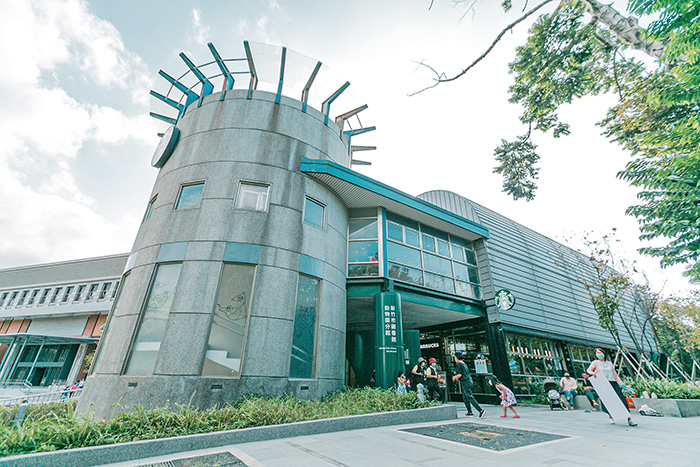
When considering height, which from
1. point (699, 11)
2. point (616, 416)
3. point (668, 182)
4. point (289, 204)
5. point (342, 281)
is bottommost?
point (616, 416)

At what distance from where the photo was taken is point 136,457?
476 centimetres

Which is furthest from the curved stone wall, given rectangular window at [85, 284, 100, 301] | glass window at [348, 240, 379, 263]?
rectangular window at [85, 284, 100, 301]

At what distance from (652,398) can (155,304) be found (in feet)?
54.0

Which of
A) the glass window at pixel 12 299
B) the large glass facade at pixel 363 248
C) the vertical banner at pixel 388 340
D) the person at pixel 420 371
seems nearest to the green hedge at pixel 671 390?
the person at pixel 420 371

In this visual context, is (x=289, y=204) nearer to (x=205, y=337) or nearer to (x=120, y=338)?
(x=205, y=337)

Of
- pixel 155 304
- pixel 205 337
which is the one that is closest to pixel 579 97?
pixel 205 337

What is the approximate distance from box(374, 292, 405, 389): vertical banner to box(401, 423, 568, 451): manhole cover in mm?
3739

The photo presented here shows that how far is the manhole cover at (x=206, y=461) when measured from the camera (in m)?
4.18

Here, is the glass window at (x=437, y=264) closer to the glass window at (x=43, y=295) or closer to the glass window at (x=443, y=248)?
the glass window at (x=443, y=248)

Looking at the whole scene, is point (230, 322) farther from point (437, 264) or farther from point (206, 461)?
point (437, 264)

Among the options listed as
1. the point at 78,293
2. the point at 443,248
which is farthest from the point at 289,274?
the point at 78,293

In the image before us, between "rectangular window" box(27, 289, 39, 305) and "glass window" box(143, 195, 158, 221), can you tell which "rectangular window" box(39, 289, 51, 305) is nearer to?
"rectangular window" box(27, 289, 39, 305)

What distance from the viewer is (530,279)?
1859 cm

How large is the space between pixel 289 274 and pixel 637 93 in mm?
12080
